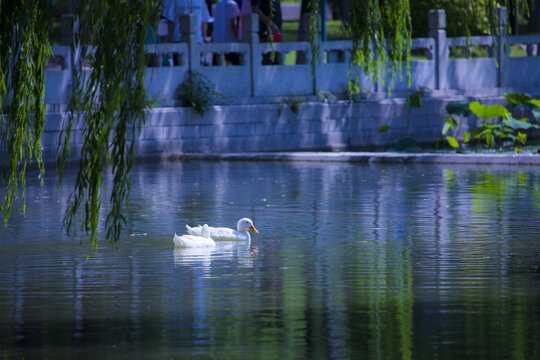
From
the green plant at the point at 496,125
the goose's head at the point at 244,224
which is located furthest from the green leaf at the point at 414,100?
the goose's head at the point at 244,224

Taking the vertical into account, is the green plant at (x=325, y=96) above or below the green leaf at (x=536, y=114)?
above

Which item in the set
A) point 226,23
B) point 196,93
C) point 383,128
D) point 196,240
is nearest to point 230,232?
point 196,240

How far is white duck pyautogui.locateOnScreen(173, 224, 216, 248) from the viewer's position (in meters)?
11.9

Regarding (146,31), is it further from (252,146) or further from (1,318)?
(252,146)

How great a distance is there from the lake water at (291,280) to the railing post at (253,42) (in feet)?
29.9

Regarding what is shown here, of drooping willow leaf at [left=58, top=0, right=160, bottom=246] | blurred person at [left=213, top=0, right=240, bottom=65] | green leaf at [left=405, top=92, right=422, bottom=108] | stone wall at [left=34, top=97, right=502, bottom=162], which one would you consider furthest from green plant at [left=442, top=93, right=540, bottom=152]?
drooping willow leaf at [left=58, top=0, right=160, bottom=246]

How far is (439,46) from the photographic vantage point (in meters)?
29.7

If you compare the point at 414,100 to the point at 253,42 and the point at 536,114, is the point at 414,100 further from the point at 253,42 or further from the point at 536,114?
the point at 253,42

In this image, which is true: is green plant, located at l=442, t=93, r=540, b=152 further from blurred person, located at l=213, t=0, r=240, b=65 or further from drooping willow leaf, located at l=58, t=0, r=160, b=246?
drooping willow leaf, located at l=58, t=0, r=160, b=246

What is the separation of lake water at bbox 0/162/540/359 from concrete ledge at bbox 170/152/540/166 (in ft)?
14.6

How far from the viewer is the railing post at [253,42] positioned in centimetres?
2603

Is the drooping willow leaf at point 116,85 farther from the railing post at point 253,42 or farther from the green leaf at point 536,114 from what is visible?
the green leaf at point 536,114

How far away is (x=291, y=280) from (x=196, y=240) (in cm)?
226

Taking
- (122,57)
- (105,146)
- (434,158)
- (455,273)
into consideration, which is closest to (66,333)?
(105,146)
